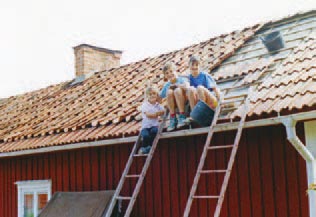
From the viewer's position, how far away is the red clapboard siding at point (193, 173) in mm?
6602

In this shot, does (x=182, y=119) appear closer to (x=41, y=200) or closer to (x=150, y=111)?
(x=150, y=111)

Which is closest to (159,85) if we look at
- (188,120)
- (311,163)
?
(188,120)

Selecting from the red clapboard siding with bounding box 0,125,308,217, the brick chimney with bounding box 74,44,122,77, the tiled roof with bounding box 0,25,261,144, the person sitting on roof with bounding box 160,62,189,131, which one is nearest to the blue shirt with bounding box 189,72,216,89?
the person sitting on roof with bounding box 160,62,189,131

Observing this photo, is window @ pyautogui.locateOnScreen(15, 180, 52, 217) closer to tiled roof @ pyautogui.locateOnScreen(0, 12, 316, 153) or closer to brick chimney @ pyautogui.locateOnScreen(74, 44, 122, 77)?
tiled roof @ pyautogui.locateOnScreen(0, 12, 316, 153)

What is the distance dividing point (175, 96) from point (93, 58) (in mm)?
8639

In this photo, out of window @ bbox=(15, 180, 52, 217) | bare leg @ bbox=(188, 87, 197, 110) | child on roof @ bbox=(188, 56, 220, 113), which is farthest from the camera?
window @ bbox=(15, 180, 52, 217)

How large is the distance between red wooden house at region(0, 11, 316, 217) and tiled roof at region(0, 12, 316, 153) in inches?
1.0

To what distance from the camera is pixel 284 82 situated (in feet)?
23.2

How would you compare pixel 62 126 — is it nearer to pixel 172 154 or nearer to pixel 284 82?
pixel 172 154

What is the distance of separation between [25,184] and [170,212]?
3811 millimetres

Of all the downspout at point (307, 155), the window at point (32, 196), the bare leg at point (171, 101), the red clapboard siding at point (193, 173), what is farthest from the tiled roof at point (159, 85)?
the window at point (32, 196)

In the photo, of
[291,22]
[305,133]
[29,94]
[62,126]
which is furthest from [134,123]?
[29,94]

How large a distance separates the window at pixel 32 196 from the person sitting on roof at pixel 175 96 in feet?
12.5

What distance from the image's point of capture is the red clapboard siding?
660cm
